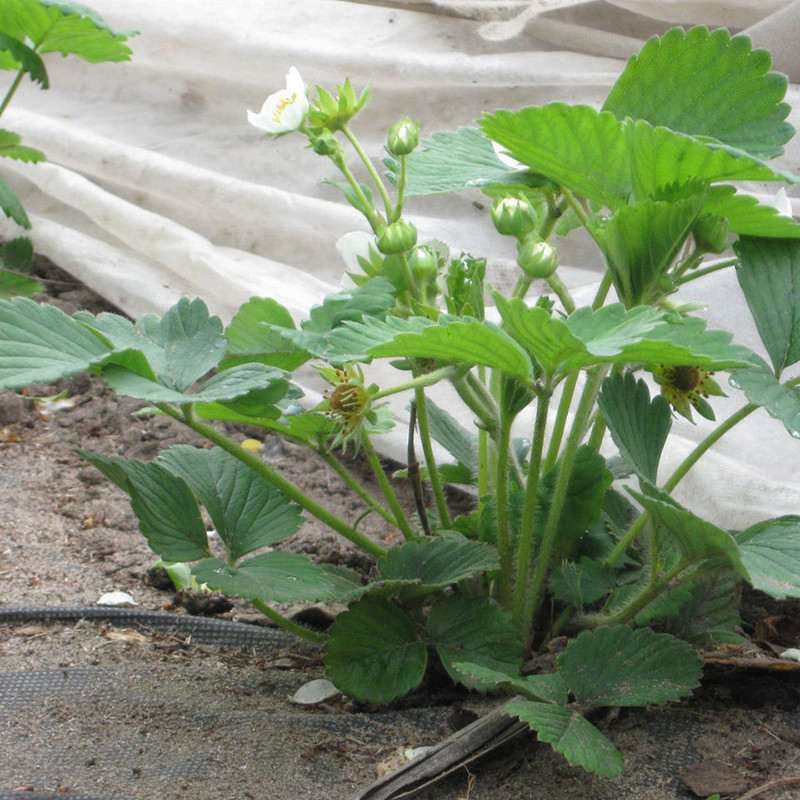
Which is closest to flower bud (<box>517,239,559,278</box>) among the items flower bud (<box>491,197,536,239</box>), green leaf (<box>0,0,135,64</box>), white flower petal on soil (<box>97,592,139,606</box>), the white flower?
flower bud (<box>491,197,536,239</box>)

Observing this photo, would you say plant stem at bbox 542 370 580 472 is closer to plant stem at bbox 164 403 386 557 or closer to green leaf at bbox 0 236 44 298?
plant stem at bbox 164 403 386 557

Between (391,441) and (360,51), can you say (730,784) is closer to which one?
(391,441)

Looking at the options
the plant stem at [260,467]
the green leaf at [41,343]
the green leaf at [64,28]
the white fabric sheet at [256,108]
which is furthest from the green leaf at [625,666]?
the green leaf at [64,28]

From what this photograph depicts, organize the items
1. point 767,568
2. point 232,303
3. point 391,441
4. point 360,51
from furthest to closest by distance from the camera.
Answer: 1. point 360,51
2. point 232,303
3. point 391,441
4. point 767,568

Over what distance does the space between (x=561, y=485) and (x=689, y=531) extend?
0.45 ft

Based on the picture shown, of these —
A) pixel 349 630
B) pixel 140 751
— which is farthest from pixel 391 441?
pixel 140 751

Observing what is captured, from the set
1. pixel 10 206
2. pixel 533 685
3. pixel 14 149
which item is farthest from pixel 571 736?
pixel 14 149

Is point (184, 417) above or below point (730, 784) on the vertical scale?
above

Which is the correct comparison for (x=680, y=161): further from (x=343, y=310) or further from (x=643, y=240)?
(x=343, y=310)

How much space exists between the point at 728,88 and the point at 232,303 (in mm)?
1047

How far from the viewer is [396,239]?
739 mm

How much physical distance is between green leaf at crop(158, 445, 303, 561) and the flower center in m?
0.33

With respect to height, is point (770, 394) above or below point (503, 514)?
above

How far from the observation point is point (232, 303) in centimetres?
163
